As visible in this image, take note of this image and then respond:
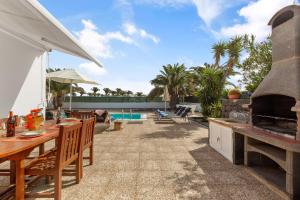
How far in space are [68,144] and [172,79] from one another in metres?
19.0

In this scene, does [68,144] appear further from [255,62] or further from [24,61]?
[255,62]

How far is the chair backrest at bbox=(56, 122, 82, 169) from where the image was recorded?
2.46m

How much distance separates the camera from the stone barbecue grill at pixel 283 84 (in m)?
3.03

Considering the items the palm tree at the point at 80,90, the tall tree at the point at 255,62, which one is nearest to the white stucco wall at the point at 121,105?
the palm tree at the point at 80,90

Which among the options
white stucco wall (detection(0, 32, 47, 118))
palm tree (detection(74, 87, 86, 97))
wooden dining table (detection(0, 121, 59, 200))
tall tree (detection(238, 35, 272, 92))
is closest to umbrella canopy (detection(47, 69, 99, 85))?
white stucco wall (detection(0, 32, 47, 118))

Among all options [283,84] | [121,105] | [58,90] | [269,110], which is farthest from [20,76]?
[121,105]

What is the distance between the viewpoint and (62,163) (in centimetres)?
256

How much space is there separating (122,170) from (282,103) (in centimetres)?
334

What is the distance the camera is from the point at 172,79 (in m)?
21.3

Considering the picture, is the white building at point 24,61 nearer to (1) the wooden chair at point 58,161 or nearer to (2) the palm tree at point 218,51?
(1) the wooden chair at point 58,161

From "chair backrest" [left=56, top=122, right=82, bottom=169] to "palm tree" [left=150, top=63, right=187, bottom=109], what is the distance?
1857 cm

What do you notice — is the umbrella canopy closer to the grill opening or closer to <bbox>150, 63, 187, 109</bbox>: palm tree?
the grill opening

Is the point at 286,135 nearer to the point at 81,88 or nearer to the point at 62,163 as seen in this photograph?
the point at 62,163

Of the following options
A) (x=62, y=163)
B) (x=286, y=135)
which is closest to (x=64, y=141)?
(x=62, y=163)
